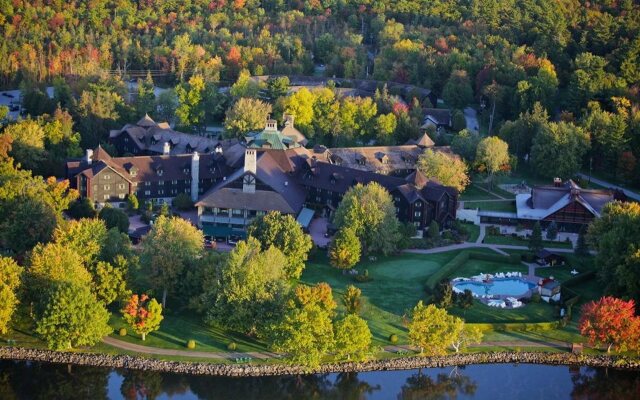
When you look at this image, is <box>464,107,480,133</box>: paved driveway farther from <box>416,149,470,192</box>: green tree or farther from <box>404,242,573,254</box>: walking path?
<box>404,242,573,254</box>: walking path

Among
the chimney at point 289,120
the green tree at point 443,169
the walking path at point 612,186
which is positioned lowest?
the walking path at point 612,186

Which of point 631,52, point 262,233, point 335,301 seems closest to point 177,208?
point 262,233

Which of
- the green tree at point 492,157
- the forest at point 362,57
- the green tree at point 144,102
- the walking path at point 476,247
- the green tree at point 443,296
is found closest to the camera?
the green tree at point 443,296

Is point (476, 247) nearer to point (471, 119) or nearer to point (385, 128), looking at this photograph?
point (385, 128)

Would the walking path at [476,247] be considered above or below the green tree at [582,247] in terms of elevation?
below

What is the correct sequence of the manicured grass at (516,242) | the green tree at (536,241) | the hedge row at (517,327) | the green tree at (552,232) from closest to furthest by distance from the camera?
the hedge row at (517,327)
the green tree at (536,241)
the manicured grass at (516,242)
the green tree at (552,232)

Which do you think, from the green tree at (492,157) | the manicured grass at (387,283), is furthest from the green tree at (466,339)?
the green tree at (492,157)

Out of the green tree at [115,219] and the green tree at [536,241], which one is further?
the green tree at [115,219]

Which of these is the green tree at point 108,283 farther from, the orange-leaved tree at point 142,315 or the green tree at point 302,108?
the green tree at point 302,108
